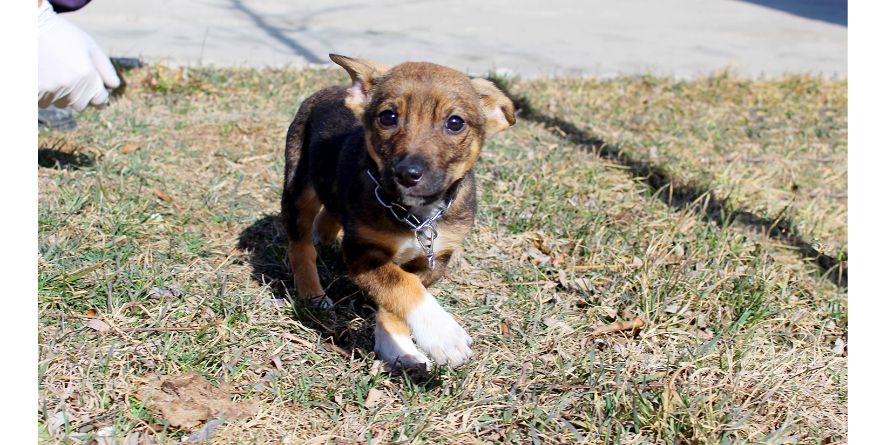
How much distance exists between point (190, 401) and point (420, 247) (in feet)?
3.56

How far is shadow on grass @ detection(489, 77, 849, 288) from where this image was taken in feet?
16.9

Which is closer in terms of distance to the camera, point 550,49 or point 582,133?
point 582,133

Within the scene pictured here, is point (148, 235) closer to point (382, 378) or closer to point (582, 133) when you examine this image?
point (382, 378)

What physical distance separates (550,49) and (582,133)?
11.6 feet

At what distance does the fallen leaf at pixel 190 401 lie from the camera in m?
3.13

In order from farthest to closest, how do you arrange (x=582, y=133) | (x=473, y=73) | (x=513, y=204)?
(x=473, y=73), (x=582, y=133), (x=513, y=204)

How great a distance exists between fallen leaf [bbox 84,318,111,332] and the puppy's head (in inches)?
50.1

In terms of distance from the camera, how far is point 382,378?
3.57 metres

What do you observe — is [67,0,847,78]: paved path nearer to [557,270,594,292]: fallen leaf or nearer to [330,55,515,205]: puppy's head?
[557,270,594,292]: fallen leaf

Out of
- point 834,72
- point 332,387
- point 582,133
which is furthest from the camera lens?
point 834,72

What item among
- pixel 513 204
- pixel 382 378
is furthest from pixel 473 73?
pixel 382 378

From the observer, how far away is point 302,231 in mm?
4379

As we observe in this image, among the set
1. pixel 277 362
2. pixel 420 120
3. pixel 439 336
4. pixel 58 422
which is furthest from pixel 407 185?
pixel 58 422

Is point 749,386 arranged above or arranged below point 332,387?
above
